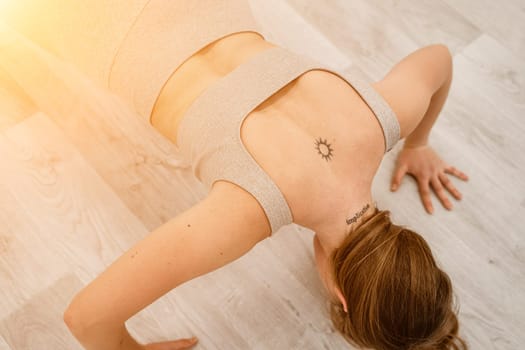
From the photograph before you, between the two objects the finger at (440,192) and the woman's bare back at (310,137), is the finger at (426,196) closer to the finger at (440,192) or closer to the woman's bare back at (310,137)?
the finger at (440,192)

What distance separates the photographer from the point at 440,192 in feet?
4.10

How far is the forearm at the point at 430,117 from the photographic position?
42.1 inches

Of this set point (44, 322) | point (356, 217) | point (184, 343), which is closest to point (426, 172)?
point (356, 217)

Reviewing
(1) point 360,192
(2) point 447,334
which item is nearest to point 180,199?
(1) point 360,192

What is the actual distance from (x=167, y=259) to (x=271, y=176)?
0.70 feet

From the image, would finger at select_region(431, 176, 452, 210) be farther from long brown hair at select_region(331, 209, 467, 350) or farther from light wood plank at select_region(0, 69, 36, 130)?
light wood plank at select_region(0, 69, 36, 130)

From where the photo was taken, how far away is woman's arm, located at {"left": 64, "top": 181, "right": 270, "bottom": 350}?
2.33ft

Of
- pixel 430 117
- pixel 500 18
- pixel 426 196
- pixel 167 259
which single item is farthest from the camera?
pixel 500 18

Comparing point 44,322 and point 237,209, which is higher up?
point 237,209

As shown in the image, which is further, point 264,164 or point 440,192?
point 440,192

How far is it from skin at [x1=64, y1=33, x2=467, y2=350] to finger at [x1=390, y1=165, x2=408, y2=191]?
35 cm

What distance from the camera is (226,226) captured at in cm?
73

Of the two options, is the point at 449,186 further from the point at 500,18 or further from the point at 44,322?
the point at 44,322

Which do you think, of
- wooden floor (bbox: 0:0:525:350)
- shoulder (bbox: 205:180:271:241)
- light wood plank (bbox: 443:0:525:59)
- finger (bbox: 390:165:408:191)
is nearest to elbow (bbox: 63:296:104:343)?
shoulder (bbox: 205:180:271:241)
